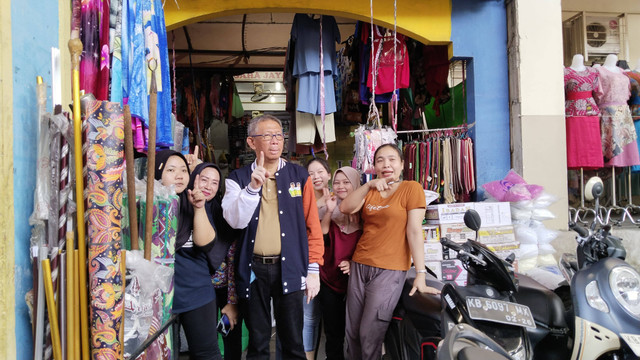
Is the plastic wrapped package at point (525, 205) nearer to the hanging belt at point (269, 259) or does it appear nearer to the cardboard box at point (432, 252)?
the cardboard box at point (432, 252)

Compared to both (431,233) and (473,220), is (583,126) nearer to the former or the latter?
(431,233)

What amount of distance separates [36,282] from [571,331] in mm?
2552

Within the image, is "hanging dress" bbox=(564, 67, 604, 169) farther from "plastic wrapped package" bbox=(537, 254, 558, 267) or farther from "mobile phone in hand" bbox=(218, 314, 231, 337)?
"mobile phone in hand" bbox=(218, 314, 231, 337)

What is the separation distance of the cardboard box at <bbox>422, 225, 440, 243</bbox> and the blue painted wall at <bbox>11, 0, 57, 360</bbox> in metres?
3.35

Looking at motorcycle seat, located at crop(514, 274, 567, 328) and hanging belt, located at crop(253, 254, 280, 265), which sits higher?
hanging belt, located at crop(253, 254, 280, 265)

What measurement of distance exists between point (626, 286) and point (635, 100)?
16.0 feet

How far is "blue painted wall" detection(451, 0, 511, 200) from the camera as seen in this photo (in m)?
4.98

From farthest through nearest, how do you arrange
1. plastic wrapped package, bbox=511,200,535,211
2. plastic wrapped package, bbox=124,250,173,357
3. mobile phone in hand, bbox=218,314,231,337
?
plastic wrapped package, bbox=511,200,535,211
mobile phone in hand, bbox=218,314,231,337
plastic wrapped package, bbox=124,250,173,357

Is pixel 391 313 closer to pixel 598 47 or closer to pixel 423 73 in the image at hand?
pixel 423 73

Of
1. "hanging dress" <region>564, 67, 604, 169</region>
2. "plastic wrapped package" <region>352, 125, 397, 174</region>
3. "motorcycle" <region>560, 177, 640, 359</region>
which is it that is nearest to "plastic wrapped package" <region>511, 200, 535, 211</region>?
"hanging dress" <region>564, 67, 604, 169</region>

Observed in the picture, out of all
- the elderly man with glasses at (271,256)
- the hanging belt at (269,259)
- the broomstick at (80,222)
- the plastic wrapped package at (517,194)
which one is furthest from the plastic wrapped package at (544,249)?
the broomstick at (80,222)

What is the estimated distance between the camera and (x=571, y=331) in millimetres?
2314

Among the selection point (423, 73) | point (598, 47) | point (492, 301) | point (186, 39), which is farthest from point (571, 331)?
point (598, 47)

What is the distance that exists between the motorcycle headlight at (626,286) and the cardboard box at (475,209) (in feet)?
7.02
